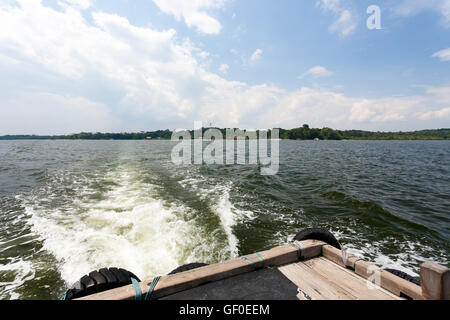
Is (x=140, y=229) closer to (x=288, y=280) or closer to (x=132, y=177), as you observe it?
(x=288, y=280)

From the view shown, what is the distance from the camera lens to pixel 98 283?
259 centimetres

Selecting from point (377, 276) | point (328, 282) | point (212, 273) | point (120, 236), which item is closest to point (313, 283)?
point (328, 282)

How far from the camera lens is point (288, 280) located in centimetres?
263

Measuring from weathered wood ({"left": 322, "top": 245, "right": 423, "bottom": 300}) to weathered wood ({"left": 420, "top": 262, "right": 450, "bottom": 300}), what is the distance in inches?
9.6

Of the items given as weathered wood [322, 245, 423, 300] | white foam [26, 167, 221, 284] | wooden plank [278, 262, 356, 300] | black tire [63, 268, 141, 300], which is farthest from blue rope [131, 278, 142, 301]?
weathered wood [322, 245, 423, 300]

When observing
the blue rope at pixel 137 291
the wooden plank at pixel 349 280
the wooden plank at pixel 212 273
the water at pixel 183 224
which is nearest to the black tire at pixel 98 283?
the wooden plank at pixel 212 273

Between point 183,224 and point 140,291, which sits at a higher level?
point 140,291

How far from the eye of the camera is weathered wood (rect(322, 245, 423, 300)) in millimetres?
2240

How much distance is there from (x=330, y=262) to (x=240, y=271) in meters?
1.54

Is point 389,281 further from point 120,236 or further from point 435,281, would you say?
point 120,236

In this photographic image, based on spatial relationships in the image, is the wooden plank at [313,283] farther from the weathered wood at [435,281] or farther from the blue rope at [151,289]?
the blue rope at [151,289]

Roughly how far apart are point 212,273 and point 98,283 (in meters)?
1.56

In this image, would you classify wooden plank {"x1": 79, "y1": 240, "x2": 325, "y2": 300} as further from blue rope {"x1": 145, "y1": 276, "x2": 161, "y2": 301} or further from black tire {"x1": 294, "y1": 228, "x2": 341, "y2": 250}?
black tire {"x1": 294, "y1": 228, "x2": 341, "y2": 250}
